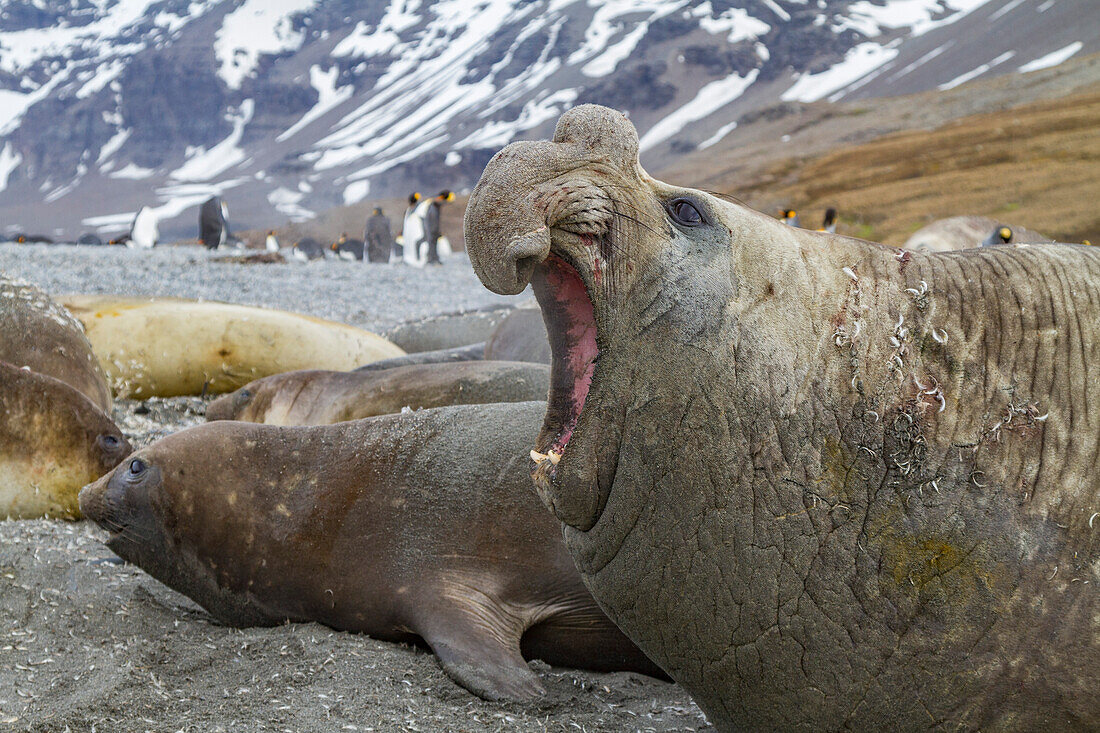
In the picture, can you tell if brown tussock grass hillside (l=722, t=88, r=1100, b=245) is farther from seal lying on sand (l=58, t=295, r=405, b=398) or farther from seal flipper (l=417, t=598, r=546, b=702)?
seal flipper (l=417, t=598, r=546, b=702)

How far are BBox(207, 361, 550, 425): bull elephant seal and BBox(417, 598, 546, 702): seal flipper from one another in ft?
5.59

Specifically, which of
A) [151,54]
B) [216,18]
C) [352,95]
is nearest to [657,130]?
[352,95]

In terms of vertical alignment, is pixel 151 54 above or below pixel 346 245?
above

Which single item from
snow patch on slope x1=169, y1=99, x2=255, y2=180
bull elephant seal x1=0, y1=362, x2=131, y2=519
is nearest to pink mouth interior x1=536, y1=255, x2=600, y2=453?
bull elephant seal x1=0, y1=362, x2=131, y2=519

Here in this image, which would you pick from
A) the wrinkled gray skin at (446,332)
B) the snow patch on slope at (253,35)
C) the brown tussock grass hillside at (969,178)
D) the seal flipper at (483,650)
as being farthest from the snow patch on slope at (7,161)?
the seal flipper at (483,650)

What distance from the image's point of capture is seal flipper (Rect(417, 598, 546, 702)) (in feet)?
10.8

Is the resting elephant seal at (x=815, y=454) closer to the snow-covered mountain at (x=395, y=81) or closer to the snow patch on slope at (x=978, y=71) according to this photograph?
the snow-covered mountain at (x=395, y=81)

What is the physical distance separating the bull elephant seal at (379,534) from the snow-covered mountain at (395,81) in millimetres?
64538

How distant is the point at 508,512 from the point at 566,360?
5.35 ft

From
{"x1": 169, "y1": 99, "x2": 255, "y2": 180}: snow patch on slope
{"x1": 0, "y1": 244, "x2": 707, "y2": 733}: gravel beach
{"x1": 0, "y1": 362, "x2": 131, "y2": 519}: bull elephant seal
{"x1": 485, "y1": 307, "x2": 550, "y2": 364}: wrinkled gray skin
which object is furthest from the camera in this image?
{"x1": 169, "y1": 99, "x2": 255, "y2": 180}: snow patch on slope

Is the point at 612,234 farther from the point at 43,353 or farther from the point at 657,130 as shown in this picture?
the point at 657,130

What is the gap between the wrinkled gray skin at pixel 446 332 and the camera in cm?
944

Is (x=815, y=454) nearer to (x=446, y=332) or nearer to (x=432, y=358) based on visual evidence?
(x=432, y=358)

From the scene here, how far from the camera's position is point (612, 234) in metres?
2.20
